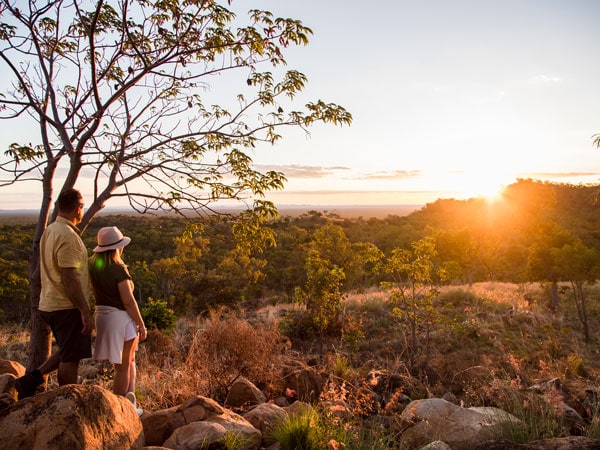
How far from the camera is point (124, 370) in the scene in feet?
12.4

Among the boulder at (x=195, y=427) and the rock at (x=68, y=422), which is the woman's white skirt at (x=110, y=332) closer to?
the boulder at (x=195, y=427)

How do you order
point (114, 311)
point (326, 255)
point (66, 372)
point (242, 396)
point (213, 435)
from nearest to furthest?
point (213, 435) → point (66, 372) → point (114, 311) → point (242, 396) → point (326, 255)

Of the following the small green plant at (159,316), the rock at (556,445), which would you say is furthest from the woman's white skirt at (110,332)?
the small green plant at (159,316)

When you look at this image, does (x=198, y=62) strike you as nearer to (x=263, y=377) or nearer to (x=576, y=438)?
(x=263, y=377)

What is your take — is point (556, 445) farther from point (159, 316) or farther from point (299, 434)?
point (159, 316)

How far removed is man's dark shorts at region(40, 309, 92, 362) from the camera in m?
3.57

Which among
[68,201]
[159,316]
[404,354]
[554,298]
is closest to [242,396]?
[68,201]

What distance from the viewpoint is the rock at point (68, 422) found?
2420mm

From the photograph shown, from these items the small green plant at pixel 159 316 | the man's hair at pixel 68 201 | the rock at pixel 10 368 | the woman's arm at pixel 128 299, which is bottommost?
the small green plant at pixel 159 316

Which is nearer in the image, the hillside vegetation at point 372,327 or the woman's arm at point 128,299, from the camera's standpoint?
the woman's arm at point 128,299

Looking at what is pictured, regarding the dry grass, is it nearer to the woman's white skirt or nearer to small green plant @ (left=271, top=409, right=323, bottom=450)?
small green plant @ (left=271, top=409, right=323, bottom=450)

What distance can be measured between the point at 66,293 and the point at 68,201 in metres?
0.78

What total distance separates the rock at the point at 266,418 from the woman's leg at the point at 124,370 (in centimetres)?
111

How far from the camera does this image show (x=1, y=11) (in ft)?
15.6
